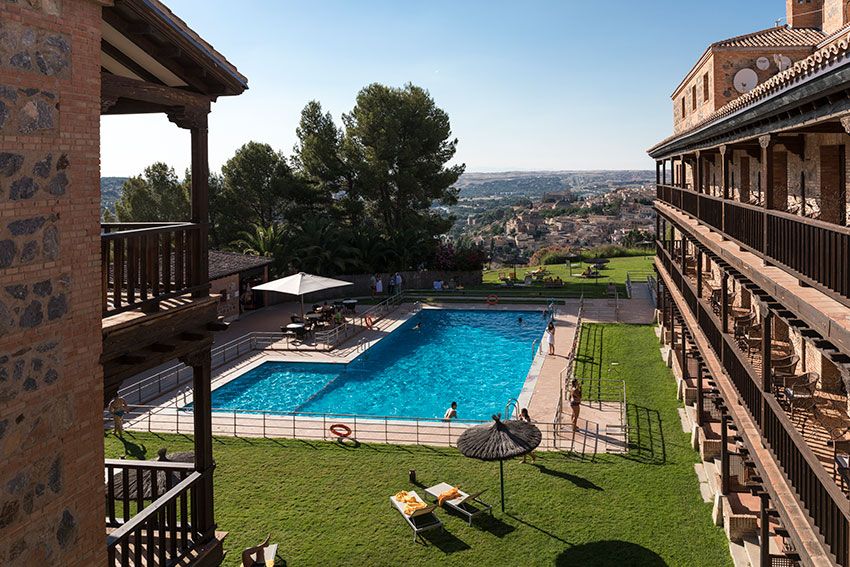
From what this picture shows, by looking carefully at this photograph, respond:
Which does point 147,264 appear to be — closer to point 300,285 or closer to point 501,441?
point 501,441

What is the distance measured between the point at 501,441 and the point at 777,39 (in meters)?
→ 18.7

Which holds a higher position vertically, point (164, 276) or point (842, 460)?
point (164, 276)

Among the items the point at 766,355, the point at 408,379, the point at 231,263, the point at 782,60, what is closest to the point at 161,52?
the point at 766,355

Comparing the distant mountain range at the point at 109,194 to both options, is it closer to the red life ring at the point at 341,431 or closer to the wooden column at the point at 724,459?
the red life ring at the point at 341,431

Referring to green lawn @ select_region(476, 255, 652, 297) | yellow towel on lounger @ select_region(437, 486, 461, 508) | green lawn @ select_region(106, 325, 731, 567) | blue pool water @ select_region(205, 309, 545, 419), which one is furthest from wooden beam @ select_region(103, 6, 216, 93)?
→ green lawn @ select_region(476, 255, 652, 297)

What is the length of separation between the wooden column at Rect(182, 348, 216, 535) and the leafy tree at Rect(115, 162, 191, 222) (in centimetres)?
4223

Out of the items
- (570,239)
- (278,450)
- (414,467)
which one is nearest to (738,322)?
(414,467)

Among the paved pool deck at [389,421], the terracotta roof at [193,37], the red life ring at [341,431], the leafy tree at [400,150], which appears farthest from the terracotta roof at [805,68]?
the leafy tree at [400,150]

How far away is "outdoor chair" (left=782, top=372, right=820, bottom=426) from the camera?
1084 centimetres

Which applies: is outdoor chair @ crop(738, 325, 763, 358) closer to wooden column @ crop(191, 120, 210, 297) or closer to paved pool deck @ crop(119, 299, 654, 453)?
paved pool deck @ crop(119, 299, 654, 453)

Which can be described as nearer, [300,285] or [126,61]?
[126,61]

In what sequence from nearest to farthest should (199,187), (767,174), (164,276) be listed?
(164,276), (199,187), (767,174)

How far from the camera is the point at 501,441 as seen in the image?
13.8 meters

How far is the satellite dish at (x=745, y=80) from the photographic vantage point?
75.9ft
